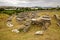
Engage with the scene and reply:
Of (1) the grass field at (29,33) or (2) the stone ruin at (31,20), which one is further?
(2) the stone ruin at (31,20)

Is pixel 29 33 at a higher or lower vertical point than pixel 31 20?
lower

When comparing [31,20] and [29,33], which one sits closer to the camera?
[29,33]

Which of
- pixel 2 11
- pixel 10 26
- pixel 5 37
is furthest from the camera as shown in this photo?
pixel 2 11

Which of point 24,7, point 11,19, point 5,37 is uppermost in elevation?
point 24,7

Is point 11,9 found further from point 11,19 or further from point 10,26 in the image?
point 10,26

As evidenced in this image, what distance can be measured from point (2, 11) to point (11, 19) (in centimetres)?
58

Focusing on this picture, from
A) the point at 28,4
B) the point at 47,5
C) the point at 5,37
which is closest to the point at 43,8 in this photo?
the point at 47,5

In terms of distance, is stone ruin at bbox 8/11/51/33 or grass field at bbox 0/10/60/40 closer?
grass field at bbox 0/10/60/40

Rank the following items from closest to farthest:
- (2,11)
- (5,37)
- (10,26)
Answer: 1. (5,37)
2. (10,26)
3. (2,11)

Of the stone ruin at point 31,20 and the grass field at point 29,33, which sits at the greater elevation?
the stone ruin at point 31,20

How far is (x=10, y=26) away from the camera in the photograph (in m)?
7.47

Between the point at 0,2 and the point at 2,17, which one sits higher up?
the point at 0,2

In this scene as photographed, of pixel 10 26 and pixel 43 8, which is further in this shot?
pixel 43 8

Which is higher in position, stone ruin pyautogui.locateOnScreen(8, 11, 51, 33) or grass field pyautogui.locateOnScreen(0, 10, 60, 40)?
stone ruin pyautogui.locateOnScreen(8, 11, 51, 33)
